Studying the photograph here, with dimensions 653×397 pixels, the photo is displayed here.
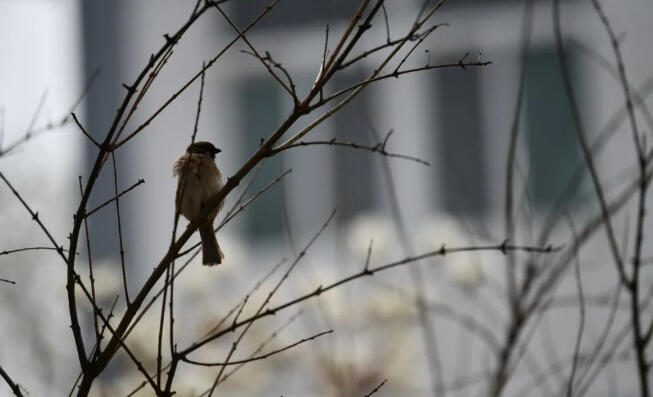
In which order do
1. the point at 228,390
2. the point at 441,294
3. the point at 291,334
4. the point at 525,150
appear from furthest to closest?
the point at 525,150 < the point at 441,294 < the point at 291,334 < the point at 228,390

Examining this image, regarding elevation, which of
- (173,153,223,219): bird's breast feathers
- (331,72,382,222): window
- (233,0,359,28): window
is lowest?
(173,153,223,219): bird's breast feathers

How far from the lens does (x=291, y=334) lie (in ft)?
23.4

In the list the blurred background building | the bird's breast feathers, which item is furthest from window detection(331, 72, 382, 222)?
the bird's breast feathers

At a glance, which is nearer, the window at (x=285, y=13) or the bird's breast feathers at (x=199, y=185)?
the bird's breast feathers at (x=199, y=185)

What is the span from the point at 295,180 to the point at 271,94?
2.71ft

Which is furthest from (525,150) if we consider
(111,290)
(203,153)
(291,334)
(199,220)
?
(199,220)

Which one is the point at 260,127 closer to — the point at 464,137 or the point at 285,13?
the point at 285,13

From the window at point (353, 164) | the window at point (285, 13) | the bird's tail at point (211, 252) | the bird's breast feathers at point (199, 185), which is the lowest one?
the bird's tail at point (211, 252)

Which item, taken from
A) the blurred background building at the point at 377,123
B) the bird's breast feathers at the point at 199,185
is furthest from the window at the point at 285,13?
the bird's breast feathers at the point at 199,185

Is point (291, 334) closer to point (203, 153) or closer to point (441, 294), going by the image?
point (441, 294)

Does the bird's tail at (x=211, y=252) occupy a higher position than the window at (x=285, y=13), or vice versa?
the window at (x=285, y=13)

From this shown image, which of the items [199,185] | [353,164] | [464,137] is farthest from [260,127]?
[199,185]

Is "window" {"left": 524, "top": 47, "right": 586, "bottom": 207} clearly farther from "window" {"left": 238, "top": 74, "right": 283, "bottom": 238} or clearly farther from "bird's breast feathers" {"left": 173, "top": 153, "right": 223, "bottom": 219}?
"bird's breast feathers" {"left": 173, "top": 153, "right": 223, "bottom": 219}

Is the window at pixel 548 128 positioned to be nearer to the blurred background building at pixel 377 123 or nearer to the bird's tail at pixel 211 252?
the blurred background building at pixel 377 123
